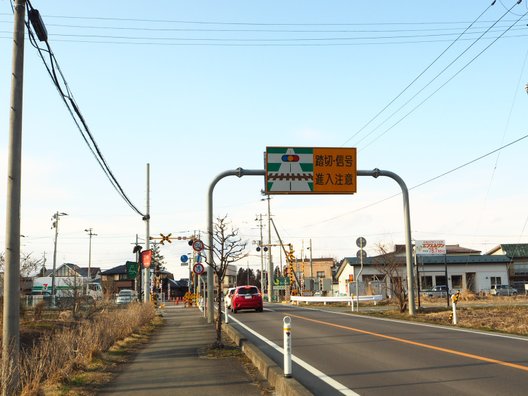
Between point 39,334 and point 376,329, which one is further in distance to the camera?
point 39,334

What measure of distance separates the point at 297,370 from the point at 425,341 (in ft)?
16.4

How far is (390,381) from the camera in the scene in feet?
27.8

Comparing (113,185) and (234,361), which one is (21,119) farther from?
(113,185)

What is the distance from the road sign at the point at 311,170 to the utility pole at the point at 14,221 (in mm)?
14626

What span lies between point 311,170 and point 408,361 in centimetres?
1305

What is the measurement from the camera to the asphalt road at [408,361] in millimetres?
Answer: 7973

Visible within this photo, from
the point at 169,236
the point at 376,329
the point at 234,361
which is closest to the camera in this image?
the point at 234,361

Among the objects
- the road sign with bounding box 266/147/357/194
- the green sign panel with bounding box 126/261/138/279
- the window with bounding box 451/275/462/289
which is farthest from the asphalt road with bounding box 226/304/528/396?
the window with bounding box 451/275/462/289

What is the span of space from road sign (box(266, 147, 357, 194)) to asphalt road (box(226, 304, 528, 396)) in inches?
288

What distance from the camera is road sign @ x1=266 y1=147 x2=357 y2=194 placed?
74.4 ft

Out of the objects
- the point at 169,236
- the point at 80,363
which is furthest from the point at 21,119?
the point at 169,236

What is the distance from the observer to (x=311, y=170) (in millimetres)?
22688

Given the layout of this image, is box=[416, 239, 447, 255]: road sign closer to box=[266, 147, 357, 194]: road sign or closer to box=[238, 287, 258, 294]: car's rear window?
box=[238, 287, 258, 294]: car's rear window

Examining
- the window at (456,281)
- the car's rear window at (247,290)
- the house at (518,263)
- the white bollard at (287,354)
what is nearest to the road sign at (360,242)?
the car's rear window at (247,290)
